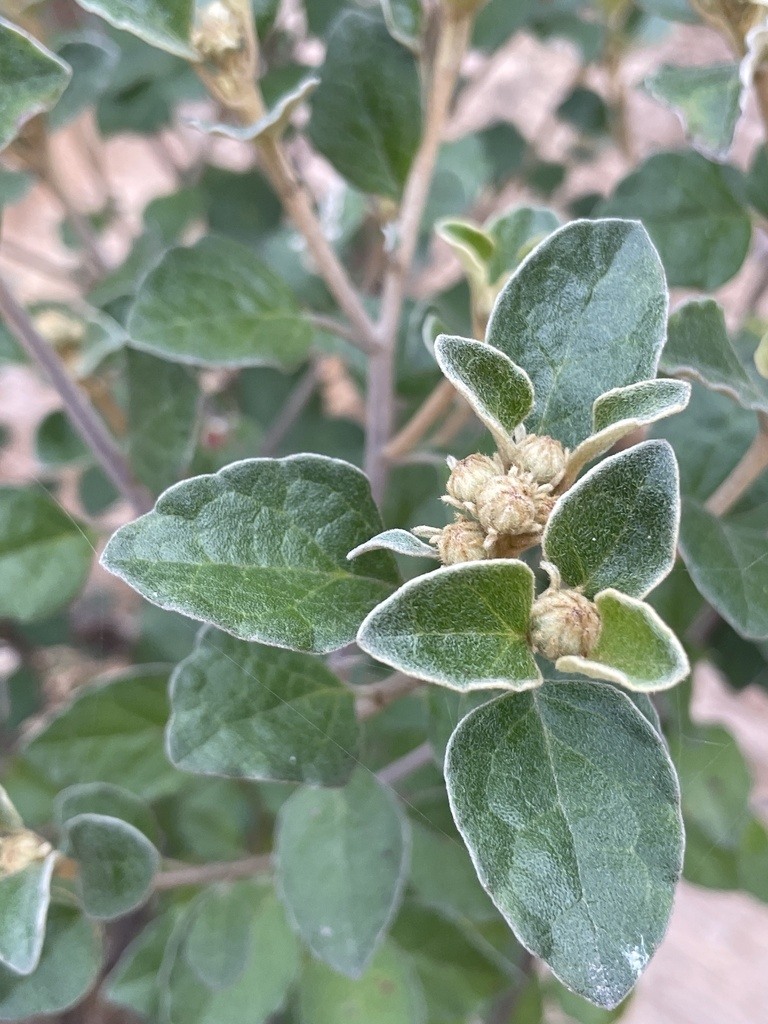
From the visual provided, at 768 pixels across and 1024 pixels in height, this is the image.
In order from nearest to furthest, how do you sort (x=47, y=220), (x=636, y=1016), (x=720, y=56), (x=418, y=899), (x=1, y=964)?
(x=1, y=964)
(x=418, y=899)
(x=636, y=1016)
(x=720, y=56)
(x=47, y=220)

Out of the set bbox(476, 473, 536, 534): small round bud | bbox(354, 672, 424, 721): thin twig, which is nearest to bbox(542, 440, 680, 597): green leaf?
Answer: bbox(476, 473, 536, 534): small round bud

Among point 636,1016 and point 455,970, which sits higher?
point 455,970

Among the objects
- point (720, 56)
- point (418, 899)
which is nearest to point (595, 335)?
point (418, 899)

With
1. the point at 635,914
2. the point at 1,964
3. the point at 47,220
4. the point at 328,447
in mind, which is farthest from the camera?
the point at 47,220

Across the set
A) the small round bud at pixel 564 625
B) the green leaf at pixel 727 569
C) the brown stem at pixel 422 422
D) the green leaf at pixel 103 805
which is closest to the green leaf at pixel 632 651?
the small round bud at pixel 564 625

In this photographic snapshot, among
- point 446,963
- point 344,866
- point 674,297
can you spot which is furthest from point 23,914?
point 674,297

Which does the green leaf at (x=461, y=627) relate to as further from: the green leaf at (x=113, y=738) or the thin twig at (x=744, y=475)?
the green leaf at (x=113, y=738)

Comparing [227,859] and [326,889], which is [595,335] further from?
[227,859]
